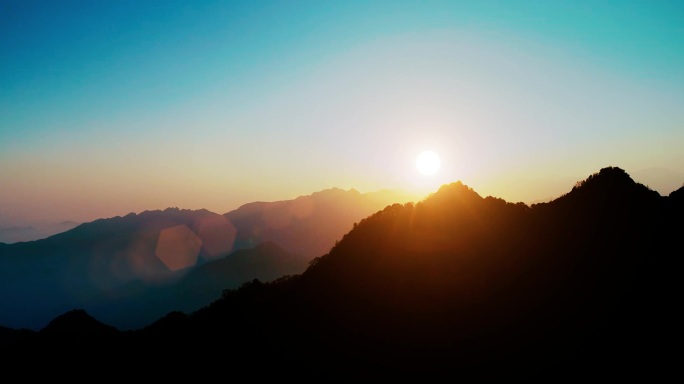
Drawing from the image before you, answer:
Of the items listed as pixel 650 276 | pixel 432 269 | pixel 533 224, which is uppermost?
pixel 533 224

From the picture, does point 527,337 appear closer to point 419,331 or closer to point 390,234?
point 419,331

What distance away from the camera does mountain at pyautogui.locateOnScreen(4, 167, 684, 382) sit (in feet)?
101

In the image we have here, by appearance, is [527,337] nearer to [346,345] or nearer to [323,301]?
[346,345]

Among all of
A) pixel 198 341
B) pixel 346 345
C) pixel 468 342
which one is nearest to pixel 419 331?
pixel 468 342

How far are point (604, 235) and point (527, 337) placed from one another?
1351 centimetres

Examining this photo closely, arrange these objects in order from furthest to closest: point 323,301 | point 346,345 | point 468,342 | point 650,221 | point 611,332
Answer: point 323,301 < point 650,221 < point 346,345 < point 468,342 < point 611,332

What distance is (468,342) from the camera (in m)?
32.9

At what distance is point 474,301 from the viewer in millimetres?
35344

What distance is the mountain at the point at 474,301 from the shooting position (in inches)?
1217

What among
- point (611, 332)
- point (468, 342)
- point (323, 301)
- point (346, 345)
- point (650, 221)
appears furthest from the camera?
point (323, 301)

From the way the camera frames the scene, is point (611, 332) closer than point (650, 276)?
Yes

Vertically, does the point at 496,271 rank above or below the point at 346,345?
above

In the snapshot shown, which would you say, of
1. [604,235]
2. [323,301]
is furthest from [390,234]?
[604,235]

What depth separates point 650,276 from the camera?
110 feet
